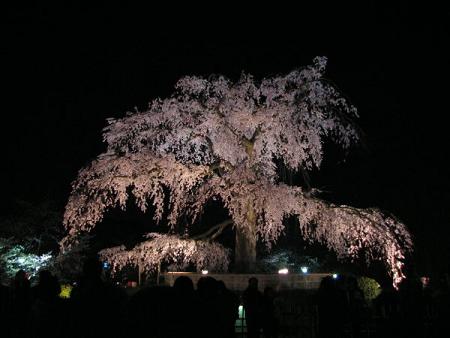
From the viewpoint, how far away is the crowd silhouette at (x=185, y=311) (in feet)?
12.8

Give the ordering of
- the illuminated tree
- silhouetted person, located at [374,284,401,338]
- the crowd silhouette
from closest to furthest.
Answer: the crowd silhouette, silhouetted person, located at [374,284,401,338], the illuminated tree

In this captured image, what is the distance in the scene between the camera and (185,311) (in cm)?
415

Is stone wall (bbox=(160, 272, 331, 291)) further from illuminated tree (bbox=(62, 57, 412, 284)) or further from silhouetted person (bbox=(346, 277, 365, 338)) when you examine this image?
silhouetted person (bbox=(346, 277, 365, 338))

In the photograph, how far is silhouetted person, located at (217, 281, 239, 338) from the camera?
191 inches

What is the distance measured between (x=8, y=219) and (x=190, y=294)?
15.2 metres

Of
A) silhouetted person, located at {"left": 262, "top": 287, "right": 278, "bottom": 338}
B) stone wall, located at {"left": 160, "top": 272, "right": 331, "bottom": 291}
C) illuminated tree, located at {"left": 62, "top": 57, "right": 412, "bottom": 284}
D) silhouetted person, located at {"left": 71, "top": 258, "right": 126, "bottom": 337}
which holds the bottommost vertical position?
silhouetted person, located at {"left": 262, "top": 287, "right": 278, "bottom": 338}

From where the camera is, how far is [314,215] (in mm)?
14328

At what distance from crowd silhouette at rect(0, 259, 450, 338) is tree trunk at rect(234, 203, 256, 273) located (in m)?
6.05

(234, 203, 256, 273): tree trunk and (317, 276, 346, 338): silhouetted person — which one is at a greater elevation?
(234, 203, 256, 273): tree trunk

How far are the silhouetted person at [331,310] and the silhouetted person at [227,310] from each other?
163 centimetres

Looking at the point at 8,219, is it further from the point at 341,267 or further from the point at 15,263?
the point at 341,267

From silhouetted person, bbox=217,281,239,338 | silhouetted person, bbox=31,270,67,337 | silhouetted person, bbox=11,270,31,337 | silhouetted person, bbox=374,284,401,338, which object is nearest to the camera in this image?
silhouetted person, bbox=31,270,67,337

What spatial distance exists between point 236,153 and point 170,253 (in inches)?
136

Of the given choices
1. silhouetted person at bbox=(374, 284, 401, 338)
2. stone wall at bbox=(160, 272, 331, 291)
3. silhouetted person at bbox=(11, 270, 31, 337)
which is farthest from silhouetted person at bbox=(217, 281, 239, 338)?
stone wall at bbox=(160, 272, 331, 291)
